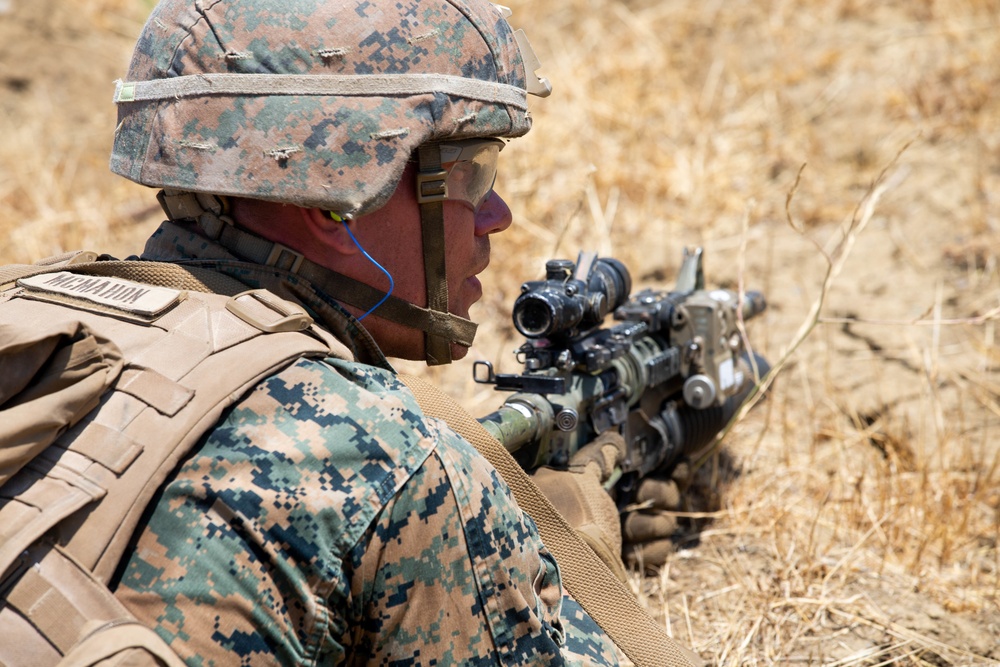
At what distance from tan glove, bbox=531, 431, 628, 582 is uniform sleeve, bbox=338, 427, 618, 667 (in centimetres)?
90

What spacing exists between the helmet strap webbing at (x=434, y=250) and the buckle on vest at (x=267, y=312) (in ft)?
1.44

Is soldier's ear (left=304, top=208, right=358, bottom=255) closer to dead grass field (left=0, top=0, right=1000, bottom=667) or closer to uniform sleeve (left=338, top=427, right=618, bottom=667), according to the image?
uniform sleeve (left=338, top=427, right=618, bottom=667)

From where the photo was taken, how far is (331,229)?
2047 millimetres

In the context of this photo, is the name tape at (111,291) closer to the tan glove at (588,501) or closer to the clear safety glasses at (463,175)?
the clear safety glasses at (463,175)

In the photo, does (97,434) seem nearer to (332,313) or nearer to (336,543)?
(336,543)

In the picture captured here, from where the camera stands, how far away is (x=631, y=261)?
563cm

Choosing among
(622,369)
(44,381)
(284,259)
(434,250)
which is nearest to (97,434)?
(44,381)

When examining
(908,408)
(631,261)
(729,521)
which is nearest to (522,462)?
(729,521)

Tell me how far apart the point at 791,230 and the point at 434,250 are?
14.0ft

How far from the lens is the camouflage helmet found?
76.6 inches

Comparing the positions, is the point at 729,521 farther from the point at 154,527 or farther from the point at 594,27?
the point at 594,27

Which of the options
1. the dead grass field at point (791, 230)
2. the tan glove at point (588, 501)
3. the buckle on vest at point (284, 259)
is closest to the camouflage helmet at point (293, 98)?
the buckle on vest at point (284, 259)

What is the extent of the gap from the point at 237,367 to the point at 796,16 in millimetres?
7339

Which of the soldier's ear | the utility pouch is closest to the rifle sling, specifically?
the soldier's ear
